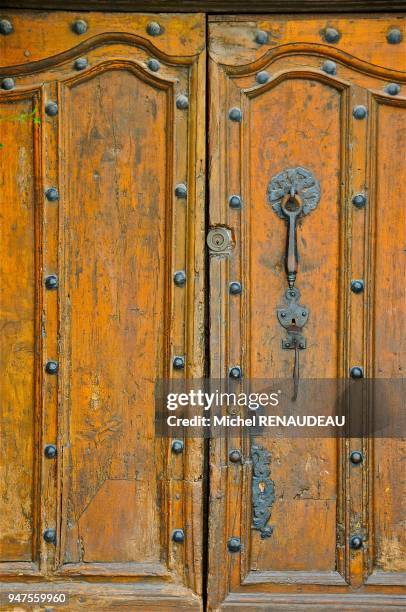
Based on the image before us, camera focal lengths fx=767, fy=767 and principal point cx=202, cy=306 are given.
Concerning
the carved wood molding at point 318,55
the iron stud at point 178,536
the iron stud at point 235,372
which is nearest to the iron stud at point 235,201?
the carved wood molding at point 318,55

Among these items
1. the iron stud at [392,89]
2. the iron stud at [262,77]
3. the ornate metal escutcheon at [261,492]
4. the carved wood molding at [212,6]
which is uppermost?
the carved wood molding at [212,6]

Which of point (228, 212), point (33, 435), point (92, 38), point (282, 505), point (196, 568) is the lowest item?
point (196, 568)

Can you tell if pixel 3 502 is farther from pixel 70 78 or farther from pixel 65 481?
pixel 70 78

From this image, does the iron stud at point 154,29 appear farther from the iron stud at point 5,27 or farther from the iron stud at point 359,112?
the iron stud at point 359,112

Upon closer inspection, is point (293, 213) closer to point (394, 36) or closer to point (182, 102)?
point (182, 102)

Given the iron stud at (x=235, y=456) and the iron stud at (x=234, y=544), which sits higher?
the iron stud at (x=235, y=456)

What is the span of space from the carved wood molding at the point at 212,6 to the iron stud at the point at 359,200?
0.50m

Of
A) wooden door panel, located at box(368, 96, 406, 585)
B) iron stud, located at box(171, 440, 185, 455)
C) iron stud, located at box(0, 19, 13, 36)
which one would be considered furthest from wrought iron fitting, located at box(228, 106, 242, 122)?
iron stud, located at box(171, 440, 185, 455)

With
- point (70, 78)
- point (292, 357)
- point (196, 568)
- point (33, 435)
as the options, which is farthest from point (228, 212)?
point (196, 568)

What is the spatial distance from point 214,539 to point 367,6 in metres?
1.48

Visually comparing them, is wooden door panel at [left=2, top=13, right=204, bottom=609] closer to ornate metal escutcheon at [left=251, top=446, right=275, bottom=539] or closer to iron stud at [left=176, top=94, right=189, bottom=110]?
iron stud at [left=176, top=94, right=189, bottom=110]

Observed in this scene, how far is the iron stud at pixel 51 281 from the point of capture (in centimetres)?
206

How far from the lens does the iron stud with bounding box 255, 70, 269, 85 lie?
2.05m

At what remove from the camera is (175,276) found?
6.77 feet
